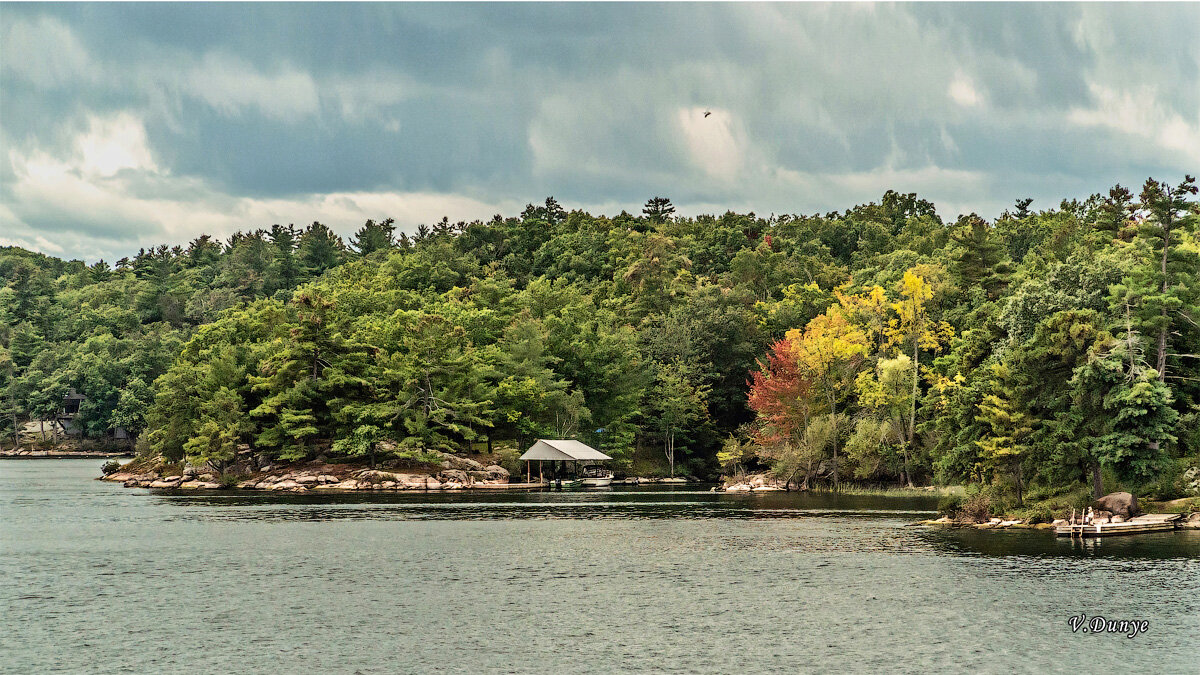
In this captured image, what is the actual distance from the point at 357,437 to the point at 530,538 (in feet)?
135

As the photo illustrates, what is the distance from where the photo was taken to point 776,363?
298 ft

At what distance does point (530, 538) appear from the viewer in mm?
52094

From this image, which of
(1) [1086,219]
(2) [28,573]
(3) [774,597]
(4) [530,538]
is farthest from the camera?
(1) [1086,219]

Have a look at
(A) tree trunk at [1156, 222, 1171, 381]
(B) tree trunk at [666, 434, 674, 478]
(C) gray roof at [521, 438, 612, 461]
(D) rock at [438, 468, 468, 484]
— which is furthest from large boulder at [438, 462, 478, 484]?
(A) tree trunk at [1156, 222, 1171, 381]

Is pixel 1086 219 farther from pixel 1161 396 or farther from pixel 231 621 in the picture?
pixel 231 621

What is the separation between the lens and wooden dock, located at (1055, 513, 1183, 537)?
157 ft

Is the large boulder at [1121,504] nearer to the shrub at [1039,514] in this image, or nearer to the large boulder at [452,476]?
the shrub at [1039,514]

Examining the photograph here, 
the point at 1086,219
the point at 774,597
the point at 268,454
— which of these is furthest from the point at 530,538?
the point at 1086,219

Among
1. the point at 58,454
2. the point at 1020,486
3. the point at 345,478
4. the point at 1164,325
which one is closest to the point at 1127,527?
the point at 1020,486

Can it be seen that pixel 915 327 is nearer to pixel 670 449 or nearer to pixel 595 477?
pixel 595 477

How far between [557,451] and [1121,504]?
5136 cm

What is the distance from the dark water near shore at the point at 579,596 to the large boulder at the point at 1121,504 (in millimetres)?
2149

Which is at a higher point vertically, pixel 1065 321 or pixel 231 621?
pixel 1065 321

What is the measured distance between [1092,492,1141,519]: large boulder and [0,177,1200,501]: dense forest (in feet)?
Result: 3.03
